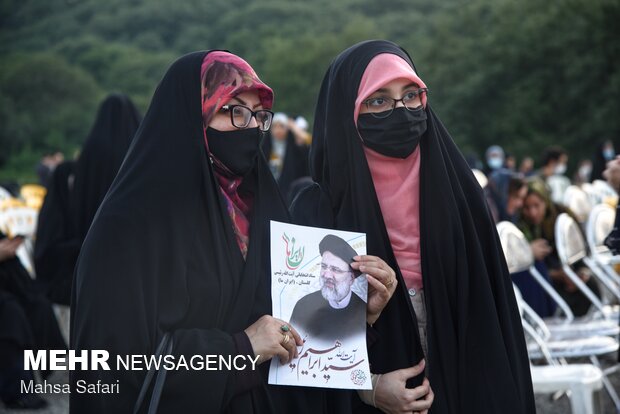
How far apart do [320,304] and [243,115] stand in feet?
1.86

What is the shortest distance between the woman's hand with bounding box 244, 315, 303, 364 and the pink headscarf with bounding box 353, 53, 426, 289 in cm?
52

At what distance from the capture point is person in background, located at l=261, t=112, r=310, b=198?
8773mm

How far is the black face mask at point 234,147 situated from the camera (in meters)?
2.40

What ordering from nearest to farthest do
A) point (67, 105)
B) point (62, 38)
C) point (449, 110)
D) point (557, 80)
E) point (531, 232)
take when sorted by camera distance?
point (531, 232)
point (557, 80)
point (449, 110)
point (67, 105)
point (62, 38)

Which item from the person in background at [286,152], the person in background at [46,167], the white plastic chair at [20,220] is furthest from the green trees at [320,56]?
the white plastic chair at [20,220]

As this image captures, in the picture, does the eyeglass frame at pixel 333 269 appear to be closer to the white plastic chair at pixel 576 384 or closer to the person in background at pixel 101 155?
the white plastic chair at pixel 576 384

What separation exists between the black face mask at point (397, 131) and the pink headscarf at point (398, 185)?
5cm

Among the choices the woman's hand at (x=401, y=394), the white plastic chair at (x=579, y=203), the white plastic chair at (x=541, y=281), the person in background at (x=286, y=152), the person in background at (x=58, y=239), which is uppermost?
the person in background at (x=286, y=152)

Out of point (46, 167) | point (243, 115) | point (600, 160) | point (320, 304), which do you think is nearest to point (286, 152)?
point (243, 115)

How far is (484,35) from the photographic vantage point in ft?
140

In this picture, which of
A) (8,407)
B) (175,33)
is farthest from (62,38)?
(8,407)

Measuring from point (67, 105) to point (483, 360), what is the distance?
63490 millimetres

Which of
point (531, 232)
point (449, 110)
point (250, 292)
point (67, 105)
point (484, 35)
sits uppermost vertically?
point (67, 105)

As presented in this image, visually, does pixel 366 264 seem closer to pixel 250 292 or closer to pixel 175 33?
pixel 250 292
